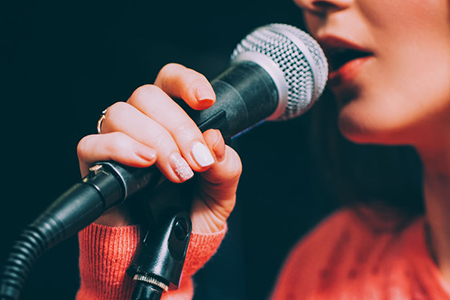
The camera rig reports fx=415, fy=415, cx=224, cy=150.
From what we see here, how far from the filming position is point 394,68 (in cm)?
78

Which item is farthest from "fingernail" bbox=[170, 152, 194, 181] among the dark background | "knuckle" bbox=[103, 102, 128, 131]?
the dark background

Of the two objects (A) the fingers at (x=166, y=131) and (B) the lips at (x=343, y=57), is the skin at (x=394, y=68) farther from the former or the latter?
(A) the fingers at (x=166, y=131)

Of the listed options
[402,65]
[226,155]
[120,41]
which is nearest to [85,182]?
[226,155]

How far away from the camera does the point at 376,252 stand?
1145 mm

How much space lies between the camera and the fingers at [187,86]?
1.79 feet

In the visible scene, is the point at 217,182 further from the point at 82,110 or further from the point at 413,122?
the point at 82,110

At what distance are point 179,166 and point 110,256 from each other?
236mm

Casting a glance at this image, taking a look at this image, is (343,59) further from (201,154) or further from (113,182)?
(113,182)

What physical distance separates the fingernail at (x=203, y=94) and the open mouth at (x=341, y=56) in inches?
15.8

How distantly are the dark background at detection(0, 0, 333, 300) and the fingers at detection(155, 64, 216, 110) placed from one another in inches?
22.2

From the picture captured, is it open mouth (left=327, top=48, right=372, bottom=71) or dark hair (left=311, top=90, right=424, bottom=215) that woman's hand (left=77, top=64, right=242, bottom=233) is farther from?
dark hair (left=311, top=90, right=424, bottom=215)

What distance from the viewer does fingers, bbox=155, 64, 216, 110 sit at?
21.4 inches

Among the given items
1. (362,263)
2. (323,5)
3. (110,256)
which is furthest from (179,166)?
(362,263)

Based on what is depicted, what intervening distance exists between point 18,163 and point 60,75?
0.31m
